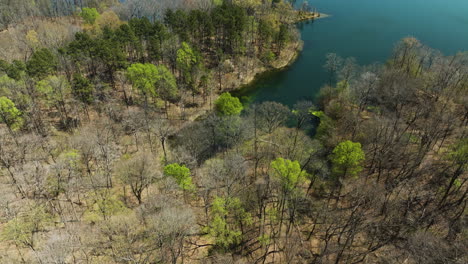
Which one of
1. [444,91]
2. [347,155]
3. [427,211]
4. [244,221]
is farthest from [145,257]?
[444,91]

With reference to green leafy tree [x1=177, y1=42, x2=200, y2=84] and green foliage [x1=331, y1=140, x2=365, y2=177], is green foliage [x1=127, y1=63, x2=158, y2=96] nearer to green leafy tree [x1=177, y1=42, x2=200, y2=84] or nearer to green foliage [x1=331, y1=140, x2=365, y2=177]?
green leafy tree [x1=177, y1=42, x2=200, y2=84]

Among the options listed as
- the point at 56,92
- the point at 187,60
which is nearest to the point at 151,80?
the point at 187,60

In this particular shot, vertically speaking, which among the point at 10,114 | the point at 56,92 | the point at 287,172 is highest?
the point at 56,92

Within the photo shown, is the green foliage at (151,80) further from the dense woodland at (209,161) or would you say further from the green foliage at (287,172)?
the green foliage at (287,172)

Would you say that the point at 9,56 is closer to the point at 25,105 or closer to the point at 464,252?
the point at 25,105

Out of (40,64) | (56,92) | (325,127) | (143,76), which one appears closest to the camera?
(40,64)

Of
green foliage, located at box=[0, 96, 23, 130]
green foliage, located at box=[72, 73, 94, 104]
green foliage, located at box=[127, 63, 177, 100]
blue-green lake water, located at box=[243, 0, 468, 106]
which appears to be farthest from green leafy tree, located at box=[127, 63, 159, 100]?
blue-green lake water, located at box=[243, 0, 468, 106]

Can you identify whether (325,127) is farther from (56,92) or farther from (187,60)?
(56,92)
